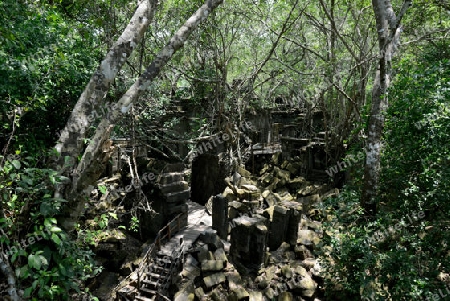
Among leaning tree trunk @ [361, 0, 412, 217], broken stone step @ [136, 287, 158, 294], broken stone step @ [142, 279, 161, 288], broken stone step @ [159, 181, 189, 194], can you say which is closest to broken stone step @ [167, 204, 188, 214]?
broken stone step @ [159, 181, 189, 194]

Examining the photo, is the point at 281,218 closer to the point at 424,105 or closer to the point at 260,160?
the point at 424,105

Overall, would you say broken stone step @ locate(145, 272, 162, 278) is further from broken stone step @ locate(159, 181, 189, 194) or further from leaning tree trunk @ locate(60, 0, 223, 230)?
leaning tree trunk @ locate(60, 0, 223, 230)

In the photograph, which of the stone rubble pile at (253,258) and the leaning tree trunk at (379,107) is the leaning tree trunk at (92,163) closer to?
the stone rubble pile at (253,258)

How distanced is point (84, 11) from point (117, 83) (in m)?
2.36

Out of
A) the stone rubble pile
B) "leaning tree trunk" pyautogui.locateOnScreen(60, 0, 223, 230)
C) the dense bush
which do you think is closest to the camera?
"leaning tree trunk" pyautogui.locateOnScreen(60, 0, 223, 230)

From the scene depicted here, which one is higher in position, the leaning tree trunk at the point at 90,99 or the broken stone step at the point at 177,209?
the leaning tree trunk at the point at 90,99

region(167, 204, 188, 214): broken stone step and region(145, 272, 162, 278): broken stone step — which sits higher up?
region(167, 204, 188, 214): broken stone step

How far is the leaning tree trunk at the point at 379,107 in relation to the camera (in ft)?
20.2

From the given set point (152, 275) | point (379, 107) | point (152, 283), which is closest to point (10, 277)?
point (152, 283)

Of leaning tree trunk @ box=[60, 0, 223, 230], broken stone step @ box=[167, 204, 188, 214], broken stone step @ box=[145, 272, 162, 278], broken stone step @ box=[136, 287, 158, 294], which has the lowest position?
broken stone step @ box=[136, 287, 158, 294]

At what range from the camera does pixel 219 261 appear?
8.23m

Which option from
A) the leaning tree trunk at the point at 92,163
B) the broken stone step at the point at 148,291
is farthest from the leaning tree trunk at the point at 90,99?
the broken stone step at the point at 148,291

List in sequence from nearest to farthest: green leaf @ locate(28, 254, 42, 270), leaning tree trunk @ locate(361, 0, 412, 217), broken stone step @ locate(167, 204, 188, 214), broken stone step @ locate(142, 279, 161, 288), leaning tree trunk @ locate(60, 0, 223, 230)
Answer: green leaf @ locate(28, 254, 42, 270) < leaning tree trunk @ locate(60, 0, 223, 230) < leaning tree trunk @ locate(361, 0, 412, 217) < broken stone step @ locate(142, 279, 161, 288) < broken stone step @ locate(167, 204, 188, 214)

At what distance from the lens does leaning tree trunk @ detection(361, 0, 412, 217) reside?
615 cm
